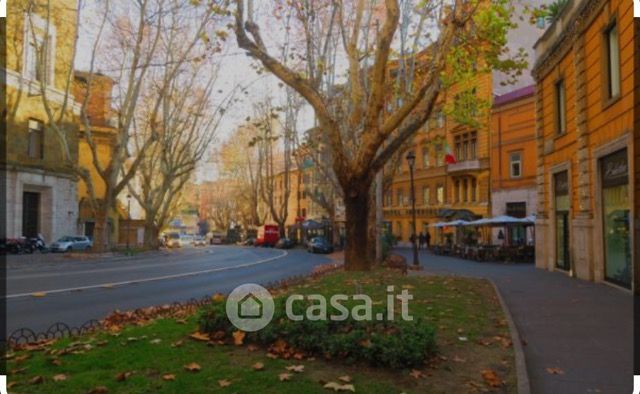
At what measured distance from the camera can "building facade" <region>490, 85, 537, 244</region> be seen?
37.9m

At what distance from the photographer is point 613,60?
14555mm

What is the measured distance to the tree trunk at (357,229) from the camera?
1474cm

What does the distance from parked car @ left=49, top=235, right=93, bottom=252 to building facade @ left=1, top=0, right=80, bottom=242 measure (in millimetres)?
1616

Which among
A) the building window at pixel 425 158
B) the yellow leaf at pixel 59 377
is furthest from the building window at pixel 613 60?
the building window at pixel 425 158

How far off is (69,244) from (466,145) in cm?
3105

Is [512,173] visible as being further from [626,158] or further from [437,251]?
[626,158]

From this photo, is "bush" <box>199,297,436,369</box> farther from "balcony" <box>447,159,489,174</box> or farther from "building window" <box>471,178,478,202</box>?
"building window" <box>471,178,478,202</box>

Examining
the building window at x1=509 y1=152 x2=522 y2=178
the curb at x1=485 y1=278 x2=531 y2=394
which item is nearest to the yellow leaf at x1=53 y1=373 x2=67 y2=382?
A: the curb at x1=485 y1=278 x2=531 y2=394

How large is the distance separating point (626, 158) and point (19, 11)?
1080 inches

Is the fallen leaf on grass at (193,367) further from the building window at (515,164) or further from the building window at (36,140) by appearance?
the building window at (515,164)

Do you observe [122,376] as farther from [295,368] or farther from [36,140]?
[36,140]

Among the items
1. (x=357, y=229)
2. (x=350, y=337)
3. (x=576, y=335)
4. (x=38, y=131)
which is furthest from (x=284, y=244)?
(x=350, y=337)

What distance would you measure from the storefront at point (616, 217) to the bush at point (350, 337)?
9.13 m

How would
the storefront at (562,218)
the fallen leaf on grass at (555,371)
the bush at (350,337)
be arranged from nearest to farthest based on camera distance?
the bush at (350,337) → the fallen leaf on grass at (555,371) → the storefront at (562,218)
